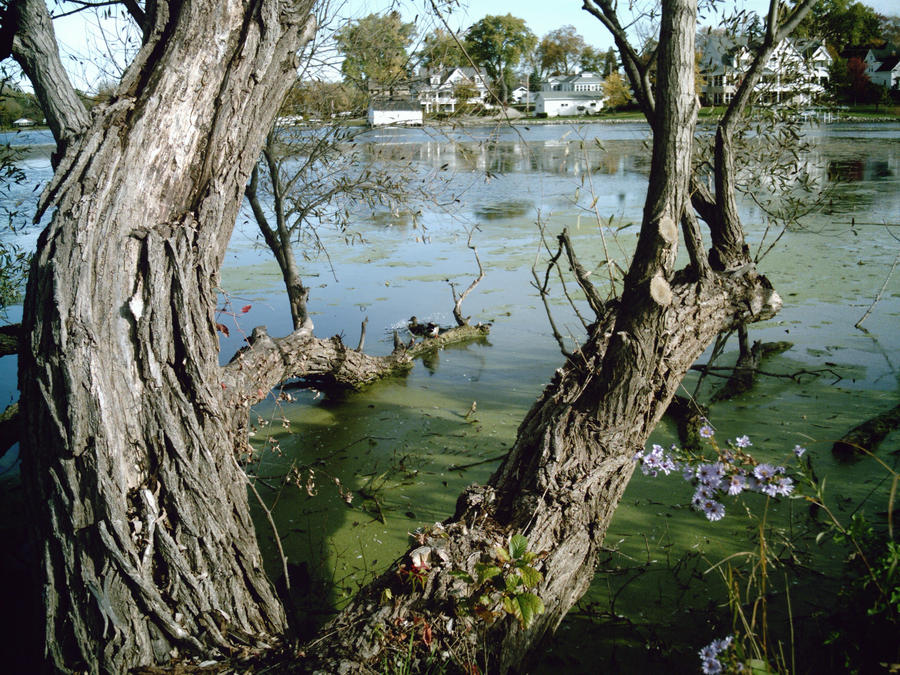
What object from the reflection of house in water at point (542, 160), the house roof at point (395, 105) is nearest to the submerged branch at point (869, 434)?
the house roof at point (395, 105)

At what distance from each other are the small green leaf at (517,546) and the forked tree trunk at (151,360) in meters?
0.81

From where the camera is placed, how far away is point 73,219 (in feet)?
6.25

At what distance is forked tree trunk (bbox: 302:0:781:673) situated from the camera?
2.00 metres

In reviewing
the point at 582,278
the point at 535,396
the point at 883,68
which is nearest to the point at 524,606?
the point at 582,278

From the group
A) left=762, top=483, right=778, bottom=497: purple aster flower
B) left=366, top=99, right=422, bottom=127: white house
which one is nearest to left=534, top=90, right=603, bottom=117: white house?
left=366, top=99, right=422, bottom=127: white house

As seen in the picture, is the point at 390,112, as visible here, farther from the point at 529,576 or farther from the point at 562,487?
the point at 529,576

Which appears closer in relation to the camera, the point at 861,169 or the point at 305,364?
the point at 305,364

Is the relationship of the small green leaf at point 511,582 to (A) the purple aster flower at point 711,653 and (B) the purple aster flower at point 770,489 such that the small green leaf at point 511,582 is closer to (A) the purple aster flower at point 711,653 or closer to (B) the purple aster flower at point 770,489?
(A) the purple aster flower at point 711,653

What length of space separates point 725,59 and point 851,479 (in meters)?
3.01

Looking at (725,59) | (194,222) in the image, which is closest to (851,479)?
(725,59)

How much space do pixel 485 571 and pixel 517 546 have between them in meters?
0.16

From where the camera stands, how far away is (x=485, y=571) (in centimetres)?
202

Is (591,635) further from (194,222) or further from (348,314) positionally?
(348,314)

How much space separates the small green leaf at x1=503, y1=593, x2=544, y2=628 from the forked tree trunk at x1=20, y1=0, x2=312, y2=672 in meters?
0.78
